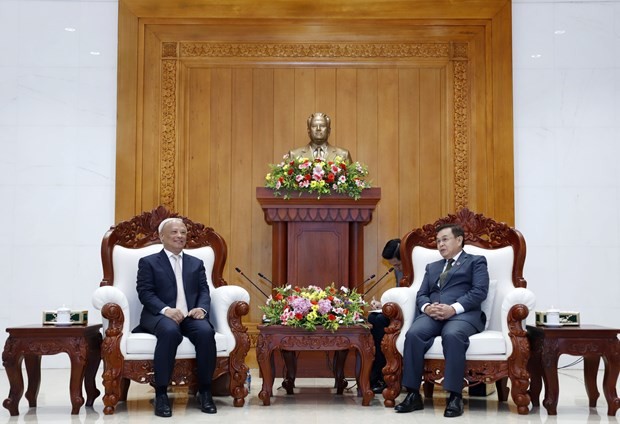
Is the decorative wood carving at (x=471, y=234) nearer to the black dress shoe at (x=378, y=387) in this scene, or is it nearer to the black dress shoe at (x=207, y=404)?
the black dress shoe at (x=378, y=387)

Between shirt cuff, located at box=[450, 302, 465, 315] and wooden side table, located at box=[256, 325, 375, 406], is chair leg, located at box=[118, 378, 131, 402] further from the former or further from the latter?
shirt cuff, located at box=[450, 302, 465, 315]

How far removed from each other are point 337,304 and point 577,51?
3999 mm

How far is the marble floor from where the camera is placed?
459 cm

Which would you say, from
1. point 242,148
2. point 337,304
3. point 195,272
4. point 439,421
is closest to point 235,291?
point 195,272

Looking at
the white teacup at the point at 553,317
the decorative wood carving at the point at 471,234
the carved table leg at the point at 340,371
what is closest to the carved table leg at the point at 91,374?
the carved table leg at the point at 340,371

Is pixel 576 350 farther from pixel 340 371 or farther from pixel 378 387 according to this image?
pixel 340 371

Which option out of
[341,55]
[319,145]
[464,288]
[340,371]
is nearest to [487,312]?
[464,288]

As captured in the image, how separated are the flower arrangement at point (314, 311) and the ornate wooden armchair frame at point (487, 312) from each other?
24 cm

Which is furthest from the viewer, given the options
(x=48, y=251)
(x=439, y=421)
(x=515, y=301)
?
(x=48, y=251)

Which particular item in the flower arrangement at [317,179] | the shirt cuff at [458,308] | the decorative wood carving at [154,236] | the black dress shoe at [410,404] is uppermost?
the flower arrangement at [317,179]

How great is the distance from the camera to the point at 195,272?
5309 millimetres

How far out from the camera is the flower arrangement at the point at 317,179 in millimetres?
6395

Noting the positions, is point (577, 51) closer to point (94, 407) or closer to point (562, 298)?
point (562, 298)

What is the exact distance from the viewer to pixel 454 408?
470 centimetres
